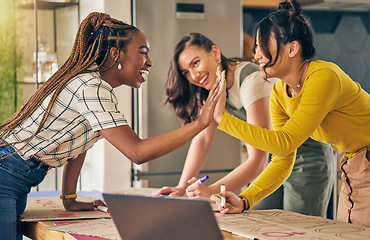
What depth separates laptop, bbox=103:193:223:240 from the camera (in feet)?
2.73

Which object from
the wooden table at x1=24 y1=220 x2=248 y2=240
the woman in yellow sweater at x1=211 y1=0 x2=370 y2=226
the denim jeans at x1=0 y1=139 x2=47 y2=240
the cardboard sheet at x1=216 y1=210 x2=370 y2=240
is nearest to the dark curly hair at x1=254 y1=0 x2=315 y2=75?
the woman in yellow sweater at x1=211 y1=0 x2=370 y2=226

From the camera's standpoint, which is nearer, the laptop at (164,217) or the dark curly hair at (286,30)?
the laptop at (164,217)

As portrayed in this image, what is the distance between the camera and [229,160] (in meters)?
3.24

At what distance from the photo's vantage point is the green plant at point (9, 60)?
114 inches

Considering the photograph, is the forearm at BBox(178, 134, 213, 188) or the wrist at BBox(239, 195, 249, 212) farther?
the forearm at BBox(178, 134, 213, 188)

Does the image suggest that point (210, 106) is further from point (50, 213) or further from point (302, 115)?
point (50, 213)

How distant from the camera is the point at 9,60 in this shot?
293cm

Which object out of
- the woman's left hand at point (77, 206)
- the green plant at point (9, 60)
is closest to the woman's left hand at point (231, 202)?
the woman's left hand at point (77, 206)

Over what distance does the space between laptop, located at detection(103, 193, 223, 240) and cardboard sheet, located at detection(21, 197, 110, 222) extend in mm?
495

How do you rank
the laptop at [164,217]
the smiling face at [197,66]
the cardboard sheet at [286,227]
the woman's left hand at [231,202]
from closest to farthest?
the laptop at [164,217] < the cardboard sheet at [286,227] < the woman's left hand at [231,202] < the smiling face at [197,66]

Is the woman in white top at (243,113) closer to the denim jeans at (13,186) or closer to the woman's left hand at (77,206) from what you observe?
the woman's left hand at (77,206)

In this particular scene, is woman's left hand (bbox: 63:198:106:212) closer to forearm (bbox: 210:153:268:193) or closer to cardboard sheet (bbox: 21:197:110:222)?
cardboard sheet (bbox: 21:197:110:222)

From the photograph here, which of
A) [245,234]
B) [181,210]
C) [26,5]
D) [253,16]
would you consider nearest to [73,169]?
[245,234]

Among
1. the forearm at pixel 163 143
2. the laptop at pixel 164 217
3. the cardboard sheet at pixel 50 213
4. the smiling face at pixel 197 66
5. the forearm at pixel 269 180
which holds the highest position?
the smiling face at pixel 197 66
